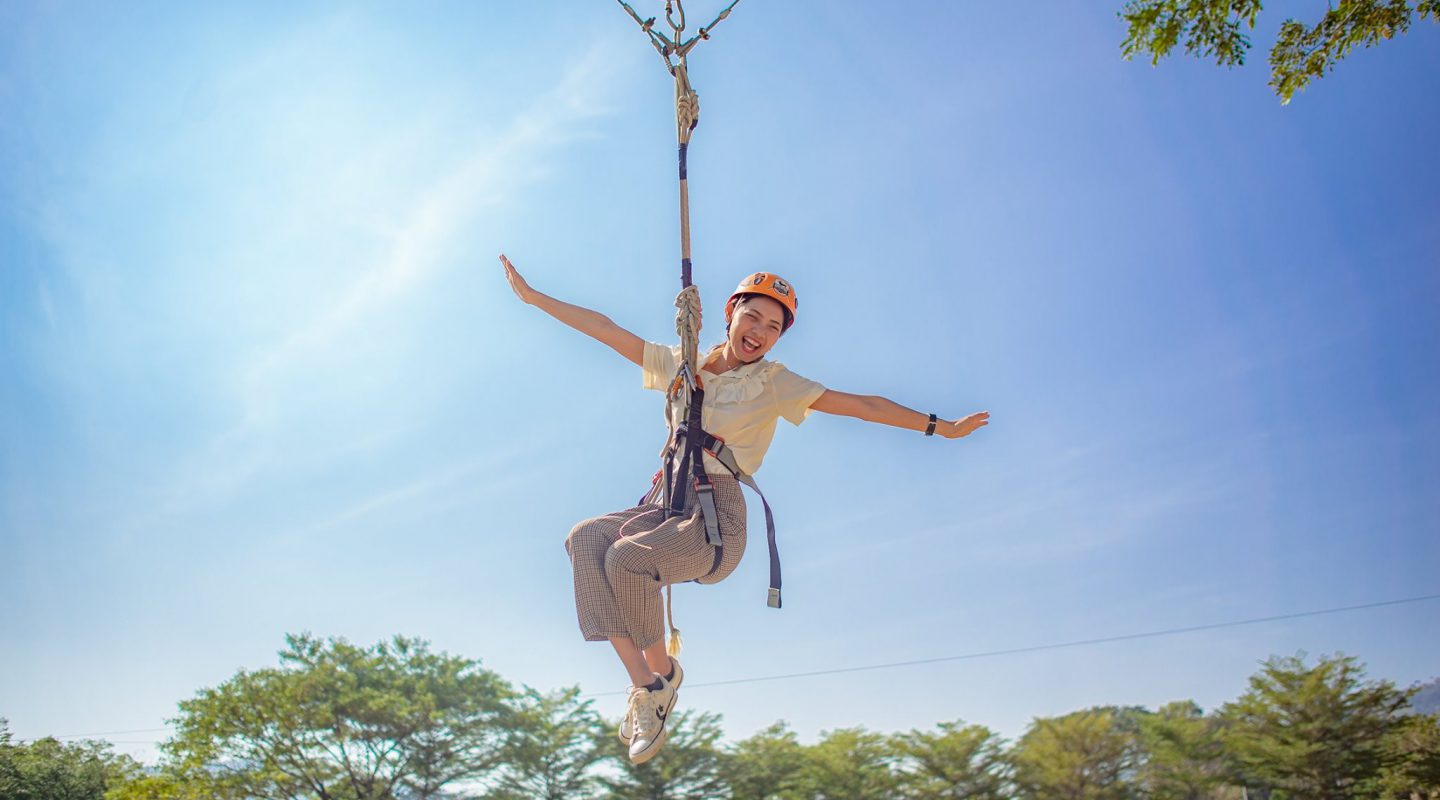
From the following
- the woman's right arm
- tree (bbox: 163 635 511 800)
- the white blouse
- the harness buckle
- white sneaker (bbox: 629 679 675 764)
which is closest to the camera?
white sneaker (bbox: 629 679 675 764)

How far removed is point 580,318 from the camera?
13.1 feet

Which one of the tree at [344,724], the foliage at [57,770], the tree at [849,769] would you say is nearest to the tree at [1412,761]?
the tree at [849,769]

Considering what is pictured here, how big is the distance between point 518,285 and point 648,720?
168 cm

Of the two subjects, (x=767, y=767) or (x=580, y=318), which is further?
(x=767, y=767)

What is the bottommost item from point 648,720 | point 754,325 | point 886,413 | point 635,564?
point 648,720

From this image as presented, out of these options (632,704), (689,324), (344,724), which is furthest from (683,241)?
(344,724)

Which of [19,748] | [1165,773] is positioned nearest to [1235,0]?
[1165,773]

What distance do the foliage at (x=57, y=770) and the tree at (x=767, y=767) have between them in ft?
55.2

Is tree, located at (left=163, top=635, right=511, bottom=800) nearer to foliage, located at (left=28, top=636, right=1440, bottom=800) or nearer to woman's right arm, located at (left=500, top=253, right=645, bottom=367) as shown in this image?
foliage, located at (left=28, top=636, right=1440, bottom=800)

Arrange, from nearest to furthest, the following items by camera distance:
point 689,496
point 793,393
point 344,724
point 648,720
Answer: point 648,720
point 689,496
point 793,393
point 344,724

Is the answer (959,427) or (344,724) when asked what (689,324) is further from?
(344,724)

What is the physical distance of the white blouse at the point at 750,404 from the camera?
385 centimetres

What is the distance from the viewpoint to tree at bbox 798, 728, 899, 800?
30.7 metres

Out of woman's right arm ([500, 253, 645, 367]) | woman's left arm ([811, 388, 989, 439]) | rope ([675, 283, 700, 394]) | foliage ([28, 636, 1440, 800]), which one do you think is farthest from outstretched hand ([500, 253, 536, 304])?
foliage ([28, 636, 1440, 800])
